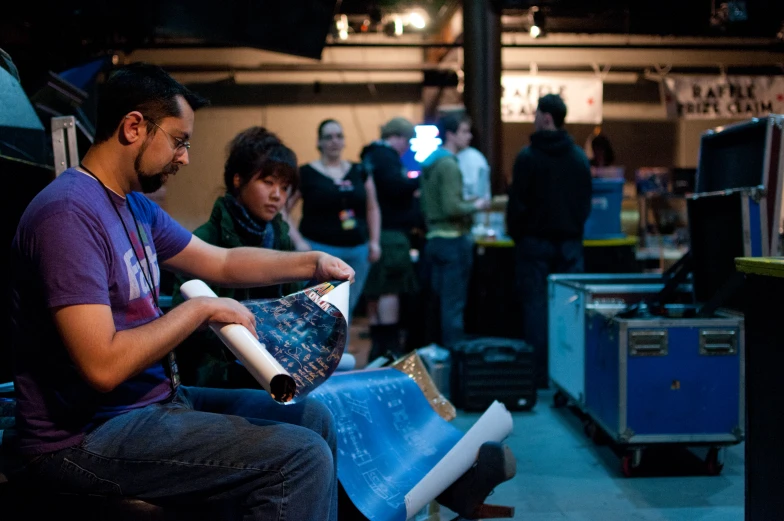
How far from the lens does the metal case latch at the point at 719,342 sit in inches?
128

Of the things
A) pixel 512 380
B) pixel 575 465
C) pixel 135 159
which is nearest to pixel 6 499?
pixel 135 159

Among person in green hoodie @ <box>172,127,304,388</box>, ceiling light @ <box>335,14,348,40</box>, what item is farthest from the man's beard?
ceiling light @ <box>335,14,348,40</box>

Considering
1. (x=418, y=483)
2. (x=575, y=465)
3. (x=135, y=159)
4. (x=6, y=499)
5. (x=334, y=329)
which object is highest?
(x=135, y=159)

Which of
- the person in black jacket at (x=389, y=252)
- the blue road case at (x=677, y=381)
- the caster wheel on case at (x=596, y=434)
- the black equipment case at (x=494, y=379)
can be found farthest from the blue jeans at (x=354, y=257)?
the blue road case at (x=677, y=381)

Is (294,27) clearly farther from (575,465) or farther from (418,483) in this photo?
(418,483)

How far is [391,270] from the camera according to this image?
530 centimetres

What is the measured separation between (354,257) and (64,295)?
3497mm

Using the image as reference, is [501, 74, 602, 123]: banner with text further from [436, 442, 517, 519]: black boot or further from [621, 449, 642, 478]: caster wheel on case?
[436, 442, 517, 519]: black boot

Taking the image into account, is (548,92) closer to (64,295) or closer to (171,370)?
(171,370)

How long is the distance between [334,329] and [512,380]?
285 centimetres

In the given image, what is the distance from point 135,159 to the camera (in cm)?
165

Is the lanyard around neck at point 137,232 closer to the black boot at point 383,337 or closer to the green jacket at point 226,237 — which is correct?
the green jacket at point 226,237

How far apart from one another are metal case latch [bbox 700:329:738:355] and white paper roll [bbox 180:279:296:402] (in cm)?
237

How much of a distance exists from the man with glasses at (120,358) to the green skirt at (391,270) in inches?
141
